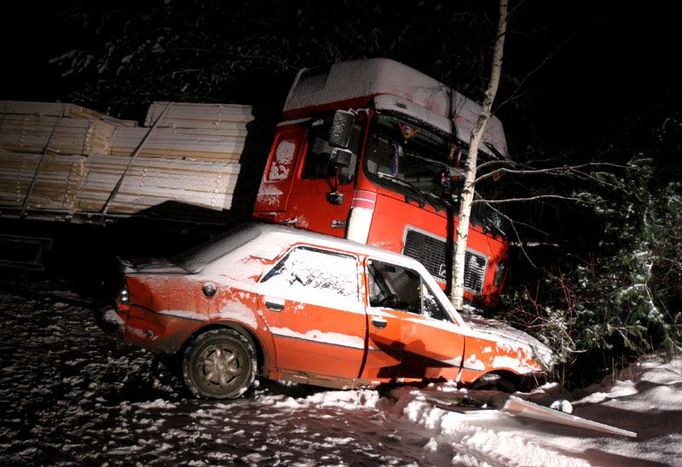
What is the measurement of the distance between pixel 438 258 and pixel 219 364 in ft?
11.0

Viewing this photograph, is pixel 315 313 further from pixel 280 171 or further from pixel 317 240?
pixel 280 171

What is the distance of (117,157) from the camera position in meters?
7.83

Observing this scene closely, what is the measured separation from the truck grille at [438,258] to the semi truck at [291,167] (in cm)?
2

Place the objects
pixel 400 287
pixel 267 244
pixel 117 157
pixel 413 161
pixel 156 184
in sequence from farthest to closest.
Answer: pixel 117 157 < pixel 156 184 < pixel 413 161 < pixel 400 287 < pixel 267 244

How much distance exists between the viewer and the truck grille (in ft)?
17.4

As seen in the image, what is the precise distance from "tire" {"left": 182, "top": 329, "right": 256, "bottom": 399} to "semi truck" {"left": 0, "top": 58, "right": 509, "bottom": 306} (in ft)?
6.80

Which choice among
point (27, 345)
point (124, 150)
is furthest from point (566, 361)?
point (124, 150)

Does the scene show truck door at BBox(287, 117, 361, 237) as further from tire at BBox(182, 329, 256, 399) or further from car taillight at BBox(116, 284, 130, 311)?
car taillight at BBox(116, 284, 130, 311)

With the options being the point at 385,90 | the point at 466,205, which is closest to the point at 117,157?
the point at 385,90

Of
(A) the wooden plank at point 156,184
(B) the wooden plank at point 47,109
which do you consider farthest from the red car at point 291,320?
(B) the wooden plank at point 47,109

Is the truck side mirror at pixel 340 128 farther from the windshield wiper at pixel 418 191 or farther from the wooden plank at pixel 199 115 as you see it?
the wooden plank at pixel 199 115

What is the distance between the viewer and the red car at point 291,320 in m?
3.28

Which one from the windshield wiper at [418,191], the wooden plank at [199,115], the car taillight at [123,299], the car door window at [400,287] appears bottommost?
the car taillight at [123,299]

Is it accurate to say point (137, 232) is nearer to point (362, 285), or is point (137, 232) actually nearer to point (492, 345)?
point (362, 285)
